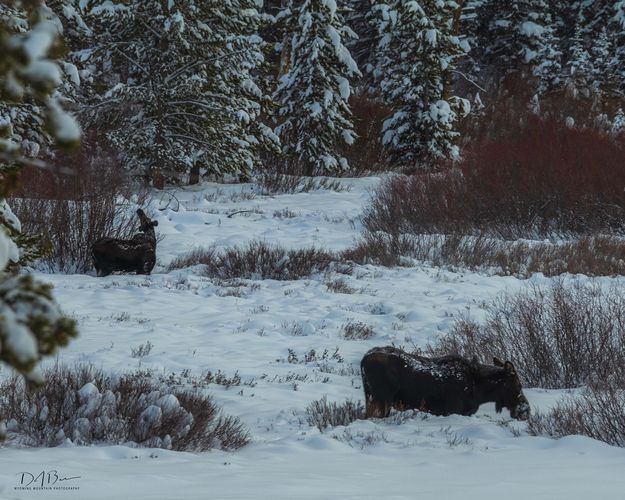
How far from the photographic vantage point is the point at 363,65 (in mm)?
35812

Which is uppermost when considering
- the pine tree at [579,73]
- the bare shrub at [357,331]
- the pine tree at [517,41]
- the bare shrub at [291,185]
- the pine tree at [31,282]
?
the pine tree at [517,41]

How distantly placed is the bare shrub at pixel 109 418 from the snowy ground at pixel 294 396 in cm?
21

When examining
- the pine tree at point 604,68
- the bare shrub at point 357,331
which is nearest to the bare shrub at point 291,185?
the bare shrub at point 357,331

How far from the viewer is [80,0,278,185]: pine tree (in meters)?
18.8

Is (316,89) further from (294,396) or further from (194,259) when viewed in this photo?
(294,396)

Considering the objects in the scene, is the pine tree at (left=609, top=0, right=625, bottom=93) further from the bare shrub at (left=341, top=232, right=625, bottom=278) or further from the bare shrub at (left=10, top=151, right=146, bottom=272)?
the bare shrub at (left=10, top=151, right=146, bottom=272)

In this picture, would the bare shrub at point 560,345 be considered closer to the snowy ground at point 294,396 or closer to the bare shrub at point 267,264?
the snowy ground at point 294,396

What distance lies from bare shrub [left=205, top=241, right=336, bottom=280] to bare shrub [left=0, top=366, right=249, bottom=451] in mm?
6967

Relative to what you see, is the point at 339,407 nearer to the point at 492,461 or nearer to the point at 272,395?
the point at 272,395

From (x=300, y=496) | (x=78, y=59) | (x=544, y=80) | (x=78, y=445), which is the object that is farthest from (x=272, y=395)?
(x=544, y=80)

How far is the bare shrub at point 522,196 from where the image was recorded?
1634cm

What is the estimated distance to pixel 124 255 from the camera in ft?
37.7

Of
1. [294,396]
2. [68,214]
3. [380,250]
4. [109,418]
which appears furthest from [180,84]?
[109,418]

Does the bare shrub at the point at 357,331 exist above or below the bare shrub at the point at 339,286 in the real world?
below
